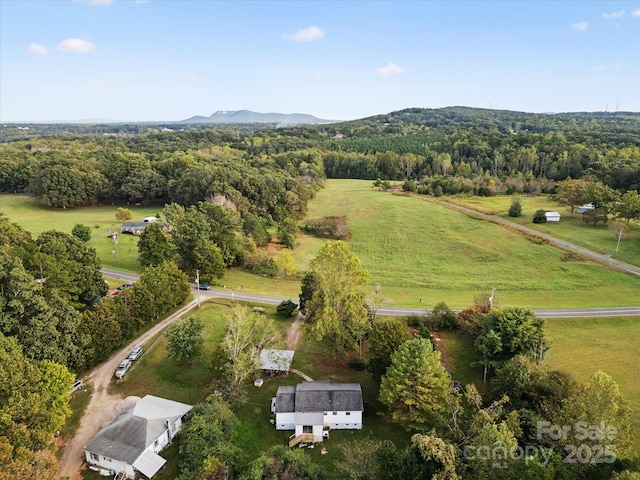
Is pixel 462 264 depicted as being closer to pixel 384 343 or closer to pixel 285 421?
pixel 384 343

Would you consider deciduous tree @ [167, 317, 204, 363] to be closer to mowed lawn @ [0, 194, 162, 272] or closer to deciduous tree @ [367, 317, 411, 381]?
deciduous tree @ [367, 317, 411, 381]

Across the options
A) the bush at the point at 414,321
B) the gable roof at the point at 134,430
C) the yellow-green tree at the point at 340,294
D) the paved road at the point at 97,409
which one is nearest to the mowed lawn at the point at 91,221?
the paved road at the point at 97,409

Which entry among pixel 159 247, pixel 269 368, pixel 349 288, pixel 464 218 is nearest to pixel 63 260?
pixel 159 247

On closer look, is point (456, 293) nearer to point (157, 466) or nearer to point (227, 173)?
point (157, 466)

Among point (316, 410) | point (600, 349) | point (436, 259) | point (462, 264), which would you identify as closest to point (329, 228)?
point (436, 259)

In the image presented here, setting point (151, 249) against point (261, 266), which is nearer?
point (151, 249)

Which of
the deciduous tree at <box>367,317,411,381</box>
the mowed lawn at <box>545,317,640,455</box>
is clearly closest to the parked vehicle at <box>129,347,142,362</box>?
the deciduous tree at <box>367,317,411,381</box>

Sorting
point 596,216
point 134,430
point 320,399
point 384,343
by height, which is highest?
point 596,216

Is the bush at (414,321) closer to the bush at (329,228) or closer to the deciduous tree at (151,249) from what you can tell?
the deciduous tree at (151,249)
